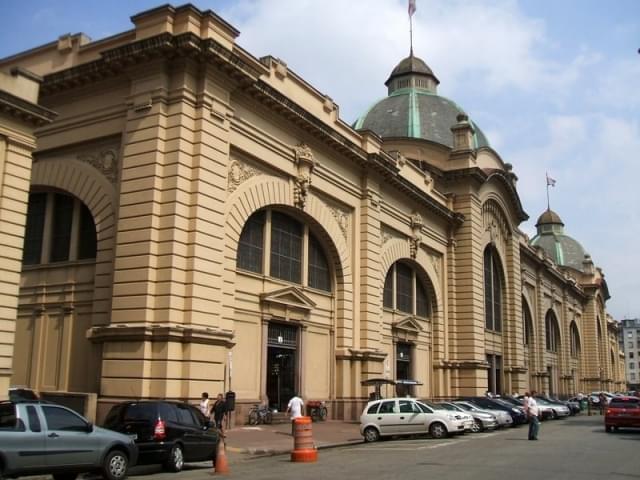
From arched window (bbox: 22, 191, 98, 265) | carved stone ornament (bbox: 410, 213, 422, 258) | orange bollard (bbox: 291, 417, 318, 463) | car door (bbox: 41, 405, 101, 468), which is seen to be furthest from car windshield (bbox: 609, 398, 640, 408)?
car door (bbox: 41, 405, 101, 468)

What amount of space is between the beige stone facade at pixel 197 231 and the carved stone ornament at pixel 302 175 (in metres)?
0.09

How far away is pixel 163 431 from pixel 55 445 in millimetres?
3155

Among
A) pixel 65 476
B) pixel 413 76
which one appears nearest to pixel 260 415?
pixel 65 476

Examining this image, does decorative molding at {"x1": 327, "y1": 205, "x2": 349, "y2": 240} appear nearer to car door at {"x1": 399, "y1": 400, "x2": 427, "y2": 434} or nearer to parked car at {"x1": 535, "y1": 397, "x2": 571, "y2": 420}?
car door at {"x1": 399, "y1": 400, "x2": 427, "y2": 434}

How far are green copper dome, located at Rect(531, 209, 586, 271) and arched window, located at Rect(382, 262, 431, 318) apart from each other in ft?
187

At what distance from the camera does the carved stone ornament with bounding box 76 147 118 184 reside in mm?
25406

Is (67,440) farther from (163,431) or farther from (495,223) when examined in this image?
(495,223)

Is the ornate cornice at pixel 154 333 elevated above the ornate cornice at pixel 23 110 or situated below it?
below

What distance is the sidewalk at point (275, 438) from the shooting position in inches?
810

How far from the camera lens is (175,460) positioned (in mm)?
16297

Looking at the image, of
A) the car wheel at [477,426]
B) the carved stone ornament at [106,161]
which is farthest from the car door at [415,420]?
the carved stone ornament at [106,161]

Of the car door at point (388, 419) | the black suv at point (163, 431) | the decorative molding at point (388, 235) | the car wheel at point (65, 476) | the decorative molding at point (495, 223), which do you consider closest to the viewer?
the car wheel at point (65, 476)

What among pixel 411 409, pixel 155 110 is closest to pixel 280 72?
pixel 155 110

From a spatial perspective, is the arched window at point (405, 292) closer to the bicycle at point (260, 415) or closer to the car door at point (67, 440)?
the bicycle at point (260, 415)
